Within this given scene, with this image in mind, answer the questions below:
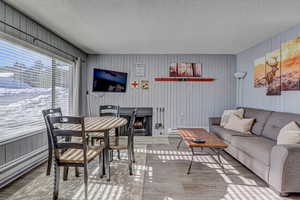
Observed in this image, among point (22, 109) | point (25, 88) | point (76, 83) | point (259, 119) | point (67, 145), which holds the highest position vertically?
point (76, 83)

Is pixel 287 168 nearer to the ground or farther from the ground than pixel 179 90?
nearer to the ground

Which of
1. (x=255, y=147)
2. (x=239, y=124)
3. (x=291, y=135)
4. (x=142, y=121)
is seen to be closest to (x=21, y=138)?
(x=142, y=121)

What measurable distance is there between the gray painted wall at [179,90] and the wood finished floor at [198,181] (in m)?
1.88

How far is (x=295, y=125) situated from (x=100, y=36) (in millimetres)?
3670

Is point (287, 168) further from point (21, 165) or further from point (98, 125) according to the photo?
point (21, 165)

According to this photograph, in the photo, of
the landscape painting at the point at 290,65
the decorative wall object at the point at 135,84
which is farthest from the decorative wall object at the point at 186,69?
the landscape painting at the point at 290,65

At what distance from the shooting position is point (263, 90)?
13.3ft

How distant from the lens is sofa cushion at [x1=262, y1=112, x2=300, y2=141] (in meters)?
2.95

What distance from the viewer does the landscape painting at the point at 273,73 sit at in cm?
354

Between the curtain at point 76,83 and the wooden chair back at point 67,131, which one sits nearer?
the wooden chair back at point 67,131

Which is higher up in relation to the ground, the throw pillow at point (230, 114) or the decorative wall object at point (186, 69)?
the decorative wall object at point (186, 69)

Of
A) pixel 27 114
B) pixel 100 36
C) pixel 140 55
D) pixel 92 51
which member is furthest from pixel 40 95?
pixel 140 55

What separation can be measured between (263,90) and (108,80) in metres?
3.90

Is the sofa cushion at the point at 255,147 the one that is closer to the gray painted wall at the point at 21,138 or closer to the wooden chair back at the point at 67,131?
the wooden chair back at the point at 67,131
